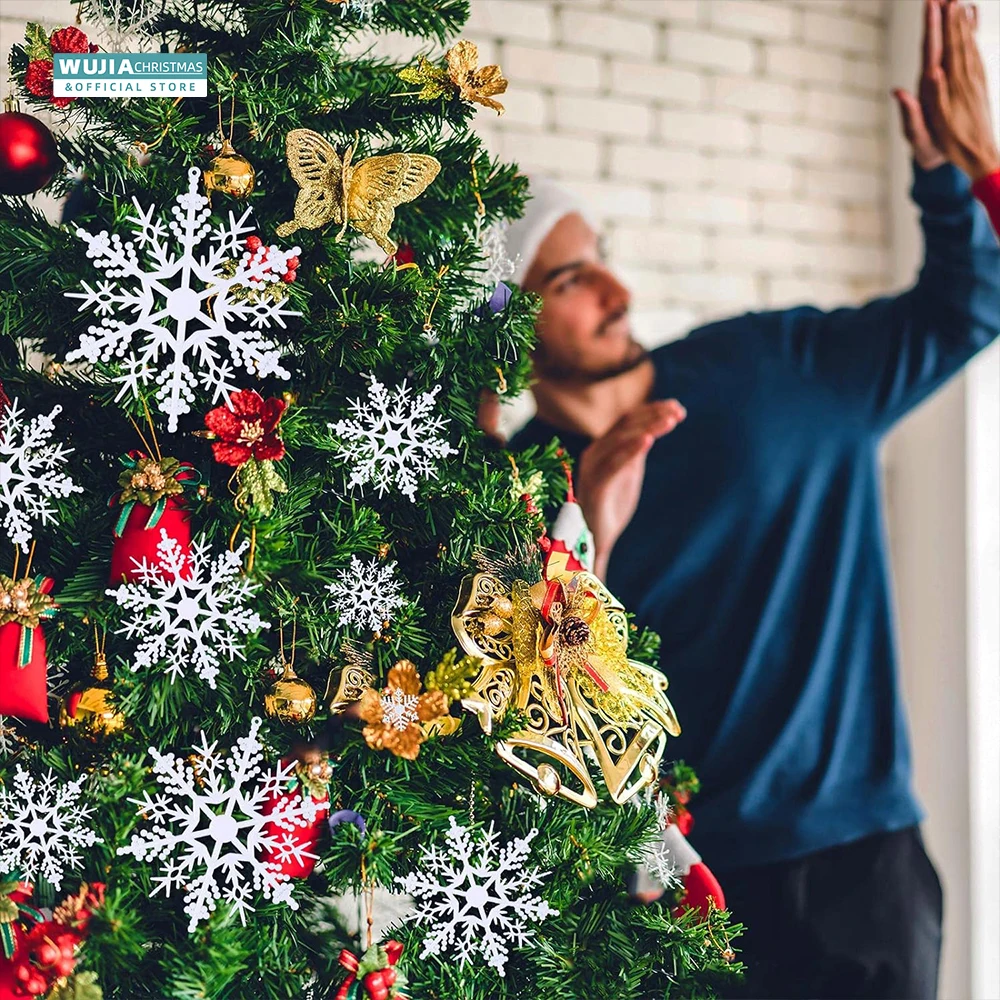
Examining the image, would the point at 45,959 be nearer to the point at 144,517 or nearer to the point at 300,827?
the point at 300,827

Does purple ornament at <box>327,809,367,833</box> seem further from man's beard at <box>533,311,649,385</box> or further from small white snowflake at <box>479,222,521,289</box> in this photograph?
man's beard at <box>533,311,649,385</box>

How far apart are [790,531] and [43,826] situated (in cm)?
118

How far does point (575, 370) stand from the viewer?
1.66 m

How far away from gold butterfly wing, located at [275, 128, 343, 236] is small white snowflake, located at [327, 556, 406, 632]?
34 cm

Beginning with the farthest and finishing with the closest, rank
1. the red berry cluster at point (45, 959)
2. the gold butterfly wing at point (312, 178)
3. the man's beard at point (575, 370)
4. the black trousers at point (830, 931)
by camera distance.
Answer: the man's beard at point (575, 370) < the black trousers at point (830, 931) < the gold butterfly wing at point (312, 178) < the red berry cluster at point (45, 959)

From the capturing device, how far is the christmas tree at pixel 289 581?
94cm

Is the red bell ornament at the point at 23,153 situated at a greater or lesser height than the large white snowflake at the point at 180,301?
greater

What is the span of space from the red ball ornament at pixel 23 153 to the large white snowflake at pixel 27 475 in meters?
0.23

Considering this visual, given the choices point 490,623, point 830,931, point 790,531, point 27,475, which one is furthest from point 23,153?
point 830,931

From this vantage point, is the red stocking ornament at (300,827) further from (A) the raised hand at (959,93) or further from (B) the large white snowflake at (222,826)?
(A) the raised hand at (959,93)

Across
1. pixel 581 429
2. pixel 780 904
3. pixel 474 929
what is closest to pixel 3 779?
pixel 474 929

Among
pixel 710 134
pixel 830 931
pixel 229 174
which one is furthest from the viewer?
pixel 710 134

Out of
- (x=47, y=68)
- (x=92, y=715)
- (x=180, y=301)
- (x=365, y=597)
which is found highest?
(x=47, y=68)

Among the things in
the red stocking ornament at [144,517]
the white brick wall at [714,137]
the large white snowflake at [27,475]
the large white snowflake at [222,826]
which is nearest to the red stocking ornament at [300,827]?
the large white snowflake at [222,826]
